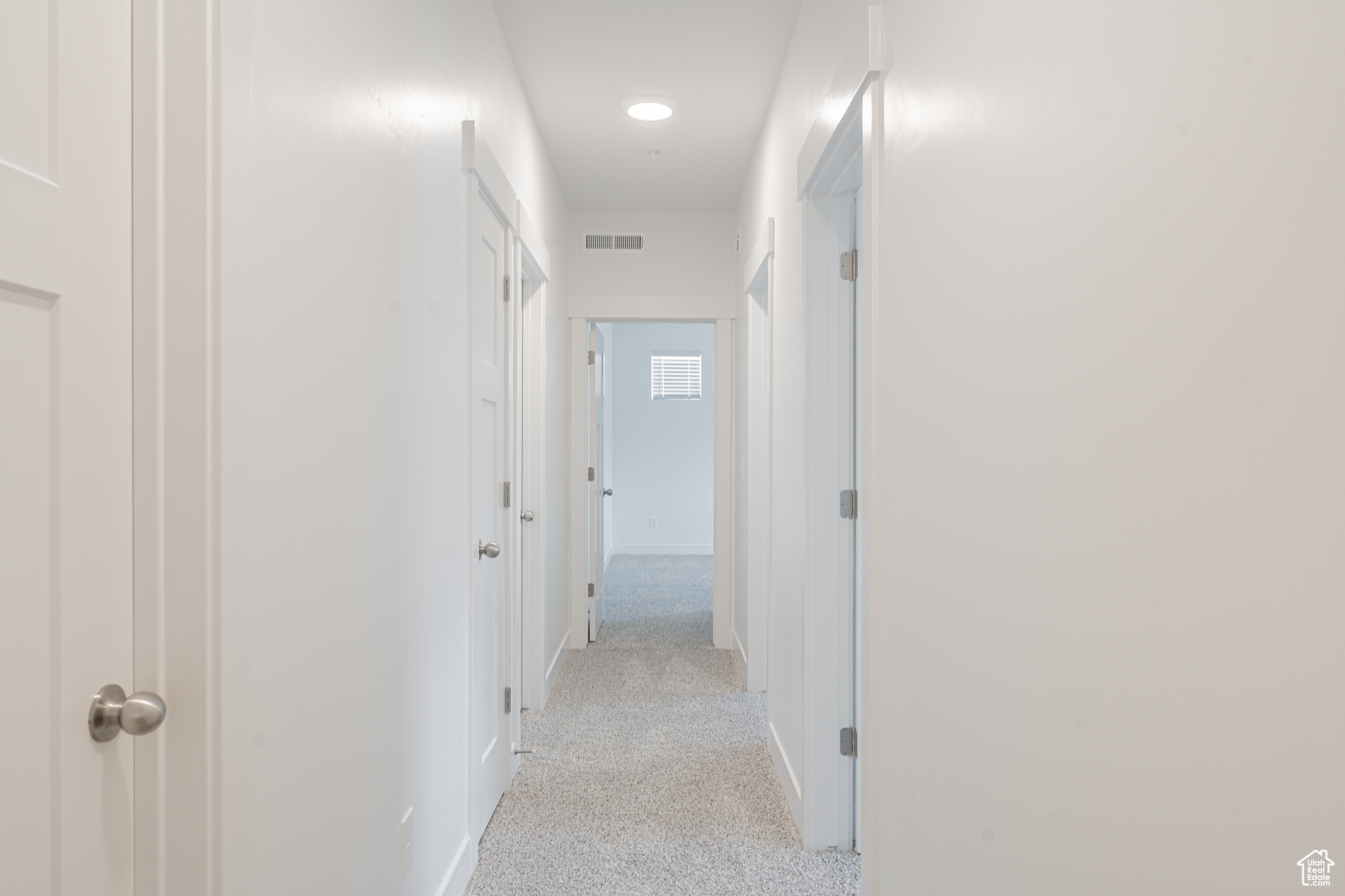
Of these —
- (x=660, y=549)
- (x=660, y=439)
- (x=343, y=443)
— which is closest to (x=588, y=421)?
(x=343, y=443)

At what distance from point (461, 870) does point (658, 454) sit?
6610 millimetres

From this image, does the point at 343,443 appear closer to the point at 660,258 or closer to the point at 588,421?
the point at 588,421

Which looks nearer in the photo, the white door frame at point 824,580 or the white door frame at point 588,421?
the white door frame at point 824,580

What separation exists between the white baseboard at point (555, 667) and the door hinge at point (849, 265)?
89.1 inches

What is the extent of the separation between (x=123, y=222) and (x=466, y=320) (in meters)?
1.20

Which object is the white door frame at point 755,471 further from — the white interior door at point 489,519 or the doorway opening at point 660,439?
the doorway opening at point 660,439

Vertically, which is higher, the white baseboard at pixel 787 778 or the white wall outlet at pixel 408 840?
the white wall outlet at pixel 408 840

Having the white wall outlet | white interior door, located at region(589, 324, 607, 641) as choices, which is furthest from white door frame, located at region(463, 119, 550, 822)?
white interior door, located at region(589, 324, 607, 641)

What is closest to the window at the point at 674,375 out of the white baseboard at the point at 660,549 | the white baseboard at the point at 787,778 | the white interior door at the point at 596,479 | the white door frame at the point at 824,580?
the white baseboard at the point at 660,549

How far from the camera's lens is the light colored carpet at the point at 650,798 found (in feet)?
7.13

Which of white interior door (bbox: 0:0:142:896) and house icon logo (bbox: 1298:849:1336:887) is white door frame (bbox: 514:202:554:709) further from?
house icon logo (bbox: 1298:849:1336:887)

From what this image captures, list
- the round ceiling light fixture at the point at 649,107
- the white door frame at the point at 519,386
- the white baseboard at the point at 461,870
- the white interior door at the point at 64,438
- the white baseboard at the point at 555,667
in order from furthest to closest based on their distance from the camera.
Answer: the white baseboard at the point at 555,667 < the round ceiling light fixture at the point at 649,107 < the white door frame at the point at 519,386 < the white baseboard at the point at 461,870 < the white interior door at the point at 64,438

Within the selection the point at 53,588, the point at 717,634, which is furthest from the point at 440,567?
the point at 717,634

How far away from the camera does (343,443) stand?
50.4 inches
